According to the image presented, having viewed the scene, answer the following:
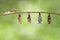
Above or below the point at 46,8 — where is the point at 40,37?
below

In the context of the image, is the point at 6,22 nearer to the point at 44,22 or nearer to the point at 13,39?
the point at 13,39

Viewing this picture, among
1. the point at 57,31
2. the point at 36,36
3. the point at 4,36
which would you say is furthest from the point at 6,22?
the point at 57,31

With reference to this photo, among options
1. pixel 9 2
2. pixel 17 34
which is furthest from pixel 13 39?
pixel 9 2

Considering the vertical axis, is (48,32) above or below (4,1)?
below

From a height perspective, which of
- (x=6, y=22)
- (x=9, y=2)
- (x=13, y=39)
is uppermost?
(x=9, y=2)

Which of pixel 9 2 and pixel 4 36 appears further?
pixel 9 2

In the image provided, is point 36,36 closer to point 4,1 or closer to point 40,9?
point 40,9
